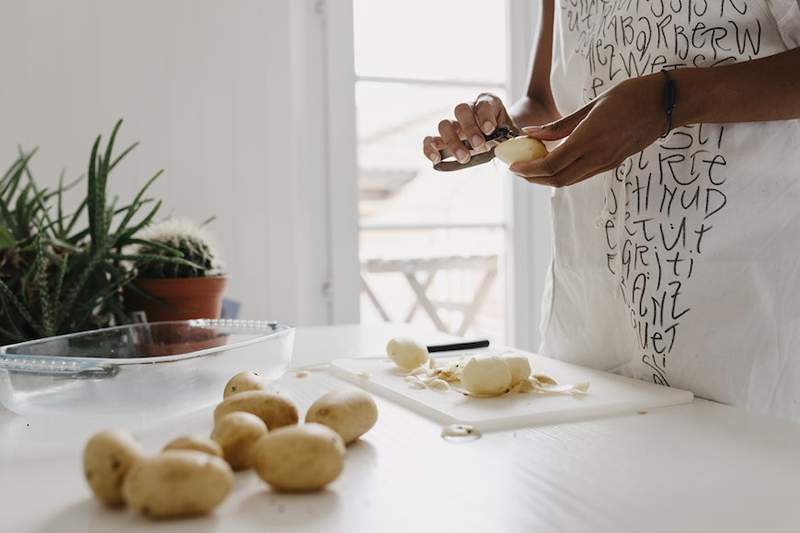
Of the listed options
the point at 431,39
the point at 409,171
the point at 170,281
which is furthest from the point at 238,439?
the point at 431,39

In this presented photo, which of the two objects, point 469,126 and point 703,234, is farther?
point 469,126

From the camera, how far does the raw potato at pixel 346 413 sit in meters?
0.53

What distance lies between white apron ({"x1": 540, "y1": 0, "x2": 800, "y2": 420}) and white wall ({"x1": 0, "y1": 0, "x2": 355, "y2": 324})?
128cm

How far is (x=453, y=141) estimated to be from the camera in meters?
0.93

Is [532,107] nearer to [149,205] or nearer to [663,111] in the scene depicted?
[663,111]

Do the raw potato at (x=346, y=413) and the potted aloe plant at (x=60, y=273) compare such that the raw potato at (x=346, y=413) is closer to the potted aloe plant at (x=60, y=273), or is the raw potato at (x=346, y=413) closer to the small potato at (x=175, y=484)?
the small potato at (x=175, y=484)

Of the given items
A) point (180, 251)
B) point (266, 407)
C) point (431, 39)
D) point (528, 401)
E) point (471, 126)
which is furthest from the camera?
point (431, 39)

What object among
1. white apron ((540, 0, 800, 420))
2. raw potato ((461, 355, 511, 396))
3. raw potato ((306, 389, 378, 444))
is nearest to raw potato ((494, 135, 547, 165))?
white apron ((540, 0, 800, 420))

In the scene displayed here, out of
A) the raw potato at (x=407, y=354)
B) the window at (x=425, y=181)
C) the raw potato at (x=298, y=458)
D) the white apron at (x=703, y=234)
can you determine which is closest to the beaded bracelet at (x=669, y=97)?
the white apron at (x=703, y=234)

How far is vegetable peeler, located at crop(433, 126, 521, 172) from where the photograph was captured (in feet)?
2.96

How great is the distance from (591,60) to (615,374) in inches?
15.5

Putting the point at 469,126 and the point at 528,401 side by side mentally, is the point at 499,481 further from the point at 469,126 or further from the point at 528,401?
→ the point at 469,126

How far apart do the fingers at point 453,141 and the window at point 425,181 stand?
1362 mm

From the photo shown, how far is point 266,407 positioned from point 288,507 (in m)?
0.11
